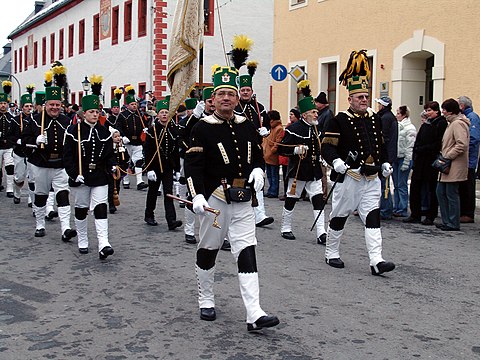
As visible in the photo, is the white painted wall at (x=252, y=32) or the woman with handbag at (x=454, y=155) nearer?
the woman with handbag at (x=454, y=155)

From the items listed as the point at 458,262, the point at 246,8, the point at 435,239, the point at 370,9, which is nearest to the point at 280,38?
the point at 370,9

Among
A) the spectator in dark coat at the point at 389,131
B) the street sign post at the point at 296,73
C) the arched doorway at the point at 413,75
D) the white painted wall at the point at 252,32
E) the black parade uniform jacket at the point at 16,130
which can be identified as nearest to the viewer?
the spectator in dark coat at the point at 389,131

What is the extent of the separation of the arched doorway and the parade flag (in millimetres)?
9484

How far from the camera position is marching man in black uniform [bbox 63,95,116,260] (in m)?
8.87

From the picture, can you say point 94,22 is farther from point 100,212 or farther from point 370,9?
point 100,212

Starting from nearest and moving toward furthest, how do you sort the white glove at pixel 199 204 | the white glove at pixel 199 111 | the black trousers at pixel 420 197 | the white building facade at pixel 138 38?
the white glove at pixel 199 204 < the white glove at pixel 199 111 < the black trousers at pixel 420 197 < the white building facade at pixel 138 38

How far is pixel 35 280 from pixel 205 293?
7.78 ft

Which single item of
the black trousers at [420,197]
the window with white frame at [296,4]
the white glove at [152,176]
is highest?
the window with white frame at [296,4]

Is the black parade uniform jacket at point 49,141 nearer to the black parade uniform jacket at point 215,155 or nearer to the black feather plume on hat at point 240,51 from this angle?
the black feather plume on hat at point 240,51

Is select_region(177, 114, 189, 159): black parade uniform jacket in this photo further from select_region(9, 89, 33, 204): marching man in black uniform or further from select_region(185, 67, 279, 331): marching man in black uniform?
select_region(9, 89, 33, 204): marching man in black uniform

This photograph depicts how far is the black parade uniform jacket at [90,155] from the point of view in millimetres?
8906

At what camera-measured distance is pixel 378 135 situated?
27.1ft

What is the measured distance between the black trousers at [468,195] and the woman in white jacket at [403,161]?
3.15 ft

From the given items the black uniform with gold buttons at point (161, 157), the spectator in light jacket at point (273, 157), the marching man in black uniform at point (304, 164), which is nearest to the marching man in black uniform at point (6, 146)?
the black uniform with gold buttons at point (161, 157)
